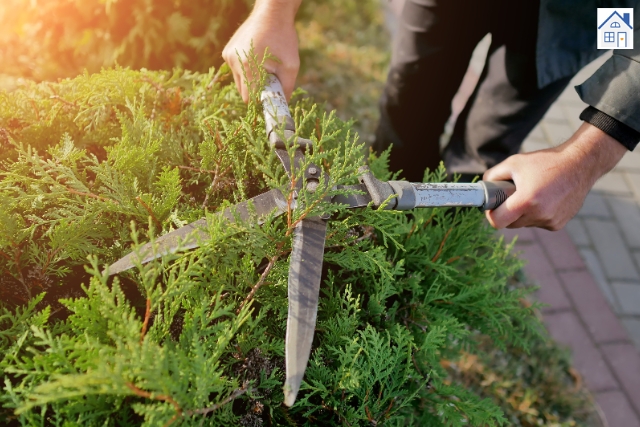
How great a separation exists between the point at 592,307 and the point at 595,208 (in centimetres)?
115

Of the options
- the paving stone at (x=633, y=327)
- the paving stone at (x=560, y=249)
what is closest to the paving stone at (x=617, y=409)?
the paving stone at (x=633, y=327)

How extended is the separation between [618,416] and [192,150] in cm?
331

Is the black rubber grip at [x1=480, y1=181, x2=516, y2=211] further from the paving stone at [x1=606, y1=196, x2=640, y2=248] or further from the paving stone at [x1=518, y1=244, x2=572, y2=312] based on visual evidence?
the paving stone at [x1=606, y1=196, x2=640, y2=248]

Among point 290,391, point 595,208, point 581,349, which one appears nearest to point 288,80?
point 290,391

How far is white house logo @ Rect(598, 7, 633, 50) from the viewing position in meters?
2.17

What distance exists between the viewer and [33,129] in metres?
1.56

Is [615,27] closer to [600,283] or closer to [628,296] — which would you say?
[600,283]

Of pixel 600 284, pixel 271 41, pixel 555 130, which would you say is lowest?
pixel 600 284

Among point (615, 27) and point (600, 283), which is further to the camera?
point (600, 283)

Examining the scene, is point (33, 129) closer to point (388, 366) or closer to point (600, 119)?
point (388, 366)

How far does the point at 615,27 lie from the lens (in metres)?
2.27

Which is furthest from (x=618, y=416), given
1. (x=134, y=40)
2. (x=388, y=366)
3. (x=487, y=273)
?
(x=134, y=40)

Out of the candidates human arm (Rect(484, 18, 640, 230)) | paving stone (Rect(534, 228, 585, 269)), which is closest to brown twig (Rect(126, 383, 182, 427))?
human arm (Rect(484, 18, 640, 230))

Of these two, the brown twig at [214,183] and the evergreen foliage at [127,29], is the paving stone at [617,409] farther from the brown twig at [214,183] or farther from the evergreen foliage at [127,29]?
the evergreen foliage at [127,29]
